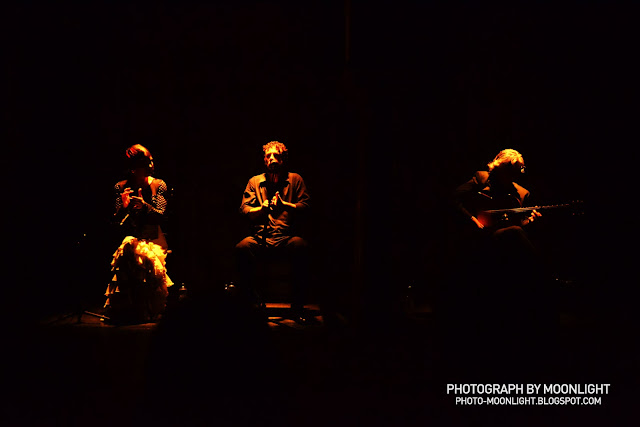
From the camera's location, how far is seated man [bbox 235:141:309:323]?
502 cm

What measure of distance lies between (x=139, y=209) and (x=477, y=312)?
3435mm

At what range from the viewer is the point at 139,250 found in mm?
4914

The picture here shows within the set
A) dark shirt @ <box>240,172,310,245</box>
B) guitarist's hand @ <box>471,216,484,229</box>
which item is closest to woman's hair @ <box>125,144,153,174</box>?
dark shirt @ <box>240,172,310,245</box>

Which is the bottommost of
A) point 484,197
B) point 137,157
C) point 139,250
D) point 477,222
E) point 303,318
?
point 303,318

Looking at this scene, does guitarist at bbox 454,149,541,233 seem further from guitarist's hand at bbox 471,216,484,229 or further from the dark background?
the dark background

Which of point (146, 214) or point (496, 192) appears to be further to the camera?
point (146, 214)

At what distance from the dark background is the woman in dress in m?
0.40

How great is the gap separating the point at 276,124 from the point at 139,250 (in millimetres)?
2150

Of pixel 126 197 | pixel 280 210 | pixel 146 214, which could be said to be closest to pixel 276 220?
pixel 280 210

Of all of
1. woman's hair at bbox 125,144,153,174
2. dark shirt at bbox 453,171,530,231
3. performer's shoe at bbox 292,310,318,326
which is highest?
woman's hair at bbox 125,144,153,174

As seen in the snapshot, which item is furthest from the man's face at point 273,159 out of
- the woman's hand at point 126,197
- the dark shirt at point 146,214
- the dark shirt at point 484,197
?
the dark shirt at point 484,197

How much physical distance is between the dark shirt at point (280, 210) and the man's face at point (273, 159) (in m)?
0.18

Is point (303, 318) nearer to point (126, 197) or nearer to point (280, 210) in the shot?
point (280, 210)

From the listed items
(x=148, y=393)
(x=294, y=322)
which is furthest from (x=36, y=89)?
(x=148, y=393)
